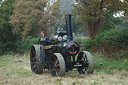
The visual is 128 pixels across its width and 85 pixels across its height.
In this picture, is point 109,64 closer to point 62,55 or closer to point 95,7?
point 62,55

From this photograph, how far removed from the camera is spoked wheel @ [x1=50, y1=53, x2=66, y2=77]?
7862 millimetres

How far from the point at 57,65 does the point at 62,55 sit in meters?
0.65

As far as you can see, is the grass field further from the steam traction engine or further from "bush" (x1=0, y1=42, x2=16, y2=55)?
"bush" (x1=0, y1=42, x2=16, y2=55)

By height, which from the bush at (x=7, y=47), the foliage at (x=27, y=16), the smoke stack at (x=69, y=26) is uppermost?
the foliage at (x=27, y=16)

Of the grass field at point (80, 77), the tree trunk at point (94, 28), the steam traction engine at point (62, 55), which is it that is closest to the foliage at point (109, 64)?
the grass field at point (80, 77)

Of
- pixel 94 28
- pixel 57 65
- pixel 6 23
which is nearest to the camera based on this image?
pixel 57 65

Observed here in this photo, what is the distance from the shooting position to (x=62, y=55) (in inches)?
348

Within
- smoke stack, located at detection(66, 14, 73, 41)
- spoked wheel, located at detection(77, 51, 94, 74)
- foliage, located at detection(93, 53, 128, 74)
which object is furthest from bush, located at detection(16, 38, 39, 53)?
smoke stack, located at detection(66, 14, 73, 41)

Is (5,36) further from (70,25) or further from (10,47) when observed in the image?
(70,25)

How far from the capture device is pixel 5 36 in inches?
1011

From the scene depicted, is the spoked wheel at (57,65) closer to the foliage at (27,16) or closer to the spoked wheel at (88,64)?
the spoked wheel at (88,64)

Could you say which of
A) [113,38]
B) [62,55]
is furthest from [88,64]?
[113,38]

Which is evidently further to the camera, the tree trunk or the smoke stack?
the tree trunk

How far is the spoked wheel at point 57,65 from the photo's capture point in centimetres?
786
